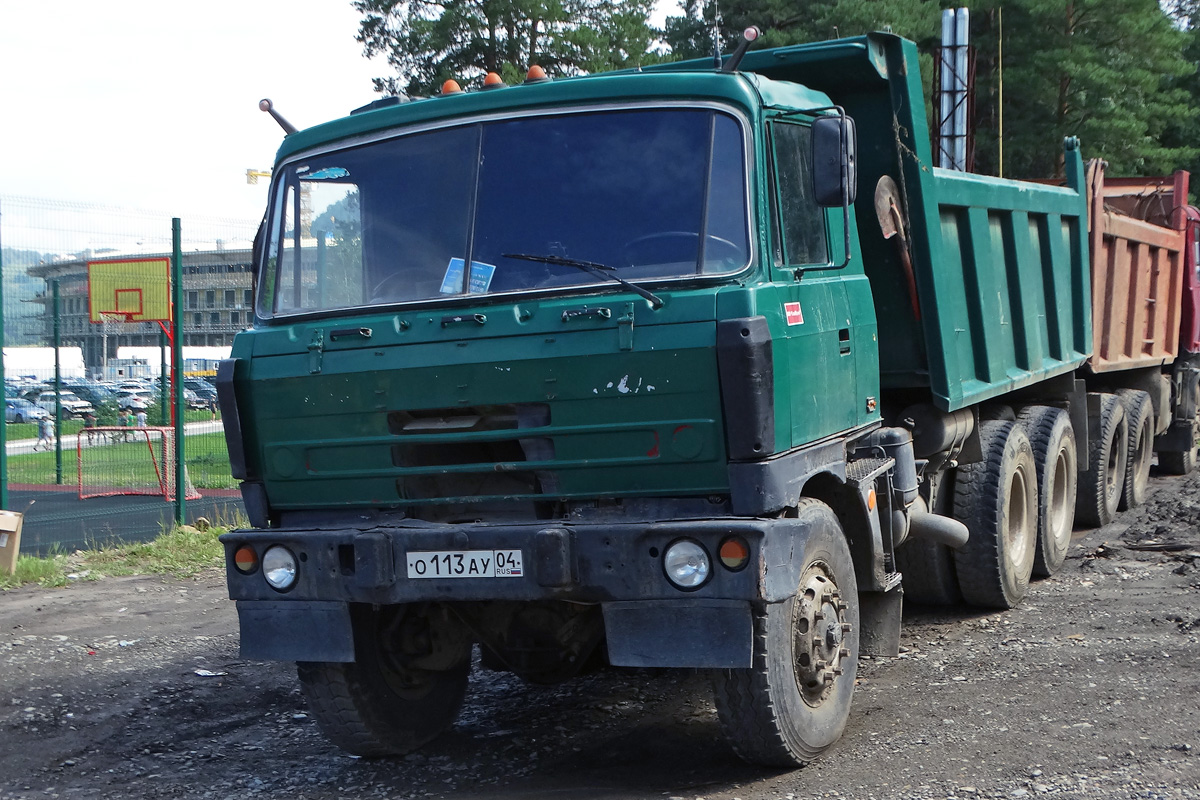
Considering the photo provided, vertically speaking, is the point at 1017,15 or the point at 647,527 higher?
the point at 1017,15

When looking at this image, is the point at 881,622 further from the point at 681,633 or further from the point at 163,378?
the point at 163,378

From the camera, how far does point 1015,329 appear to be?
24.5ft

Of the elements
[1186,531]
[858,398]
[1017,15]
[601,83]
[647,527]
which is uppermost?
[1017,15]

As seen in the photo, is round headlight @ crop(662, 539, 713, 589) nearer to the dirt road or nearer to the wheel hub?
the wheel hub

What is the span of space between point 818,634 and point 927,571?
2.71 m

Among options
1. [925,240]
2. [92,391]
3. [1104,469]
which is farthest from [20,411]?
[1104,469]

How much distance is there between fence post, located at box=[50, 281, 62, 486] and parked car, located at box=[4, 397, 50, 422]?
1.33ft

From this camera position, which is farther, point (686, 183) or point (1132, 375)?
point (1132, 375)

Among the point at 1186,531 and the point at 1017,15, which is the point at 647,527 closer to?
the point at 1186,531

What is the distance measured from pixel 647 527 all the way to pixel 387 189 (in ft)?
5.64

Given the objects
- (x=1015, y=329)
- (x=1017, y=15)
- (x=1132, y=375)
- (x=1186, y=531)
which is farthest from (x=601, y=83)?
(x=1017, y=15)

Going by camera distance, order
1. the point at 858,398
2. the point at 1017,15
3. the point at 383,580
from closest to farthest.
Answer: the point at 383,580, the point at 858,398, the point at 1017,15

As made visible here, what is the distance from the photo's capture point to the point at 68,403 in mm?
12906

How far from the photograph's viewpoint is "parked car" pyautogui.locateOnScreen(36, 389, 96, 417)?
40.0 ft
